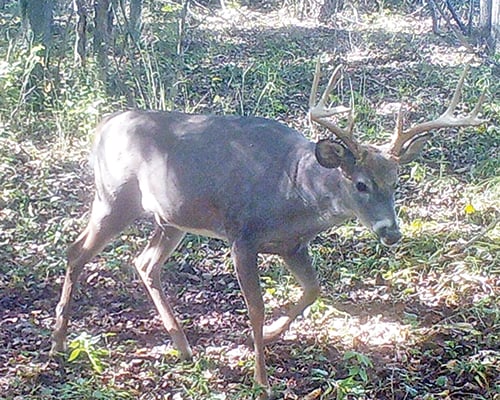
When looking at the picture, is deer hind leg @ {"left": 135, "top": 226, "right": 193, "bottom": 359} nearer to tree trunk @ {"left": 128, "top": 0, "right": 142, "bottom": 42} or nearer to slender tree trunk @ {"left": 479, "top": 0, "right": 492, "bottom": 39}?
tree trunk @ {"left": 128, "top": 0, "right": 142, "bottom": 42}

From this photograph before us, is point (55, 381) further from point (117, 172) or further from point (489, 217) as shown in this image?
point (489, 217)

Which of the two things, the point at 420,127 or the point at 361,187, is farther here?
the point at 420,127

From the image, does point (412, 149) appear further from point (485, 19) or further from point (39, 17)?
point (485, 19)

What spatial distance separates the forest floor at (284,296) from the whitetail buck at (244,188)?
27 cm

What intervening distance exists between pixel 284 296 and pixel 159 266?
0.94m

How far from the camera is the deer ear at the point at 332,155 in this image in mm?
4812

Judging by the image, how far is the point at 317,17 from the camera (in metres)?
16.5

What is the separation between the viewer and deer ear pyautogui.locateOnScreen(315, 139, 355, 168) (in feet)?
15.8

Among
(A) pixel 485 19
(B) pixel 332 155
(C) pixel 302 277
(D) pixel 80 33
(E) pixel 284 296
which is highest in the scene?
(B) pixel 332 155

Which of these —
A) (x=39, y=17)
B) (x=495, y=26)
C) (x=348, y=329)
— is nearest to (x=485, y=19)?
(x=495, y=26)

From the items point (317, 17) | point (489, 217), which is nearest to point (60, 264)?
point (489, 217)

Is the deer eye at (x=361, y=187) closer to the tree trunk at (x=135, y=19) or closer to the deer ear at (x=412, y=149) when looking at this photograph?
the deer ear at (x=412, y=149)

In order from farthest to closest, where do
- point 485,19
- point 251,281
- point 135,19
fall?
1. point 485,19
2. point 135,19
3. point 251,281

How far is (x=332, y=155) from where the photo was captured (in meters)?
4.85
